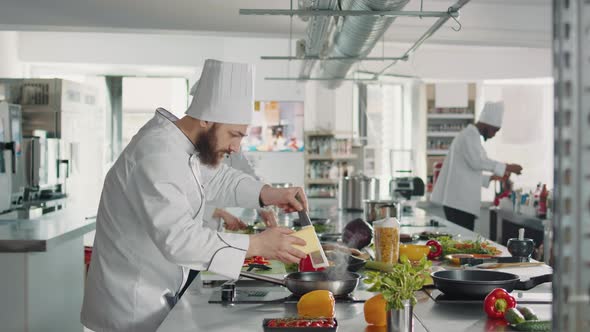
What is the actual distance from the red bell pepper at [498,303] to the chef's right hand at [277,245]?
0.57m

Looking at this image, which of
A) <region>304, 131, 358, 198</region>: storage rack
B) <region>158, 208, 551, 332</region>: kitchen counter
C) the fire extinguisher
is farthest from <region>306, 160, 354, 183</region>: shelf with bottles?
<region>158, 208, 551, 332</region>: kitchen counter

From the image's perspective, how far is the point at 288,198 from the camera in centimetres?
295

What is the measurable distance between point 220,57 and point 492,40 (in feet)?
12.9

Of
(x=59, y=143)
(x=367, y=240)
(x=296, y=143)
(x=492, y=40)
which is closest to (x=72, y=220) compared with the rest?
(x=367, y=240)

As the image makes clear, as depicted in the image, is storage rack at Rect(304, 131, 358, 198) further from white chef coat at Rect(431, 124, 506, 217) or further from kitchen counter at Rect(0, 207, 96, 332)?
kitchen counter at Rect(0, 207, 96, 332)

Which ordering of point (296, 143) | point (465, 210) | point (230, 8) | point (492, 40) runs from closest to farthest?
point (465, 210) < point (230, 8) < point (492, 40) < point (296, 143)

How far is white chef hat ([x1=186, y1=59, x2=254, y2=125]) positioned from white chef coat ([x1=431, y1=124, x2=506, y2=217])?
4151 millimetres

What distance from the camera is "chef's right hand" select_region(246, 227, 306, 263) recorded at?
2170 mm

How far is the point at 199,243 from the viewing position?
2.12 m

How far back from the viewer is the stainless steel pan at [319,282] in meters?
2.17

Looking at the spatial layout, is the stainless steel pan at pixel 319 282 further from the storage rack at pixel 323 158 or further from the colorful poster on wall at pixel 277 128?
the colorful poster on wall at pixel 277 128

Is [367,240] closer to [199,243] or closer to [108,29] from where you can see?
[199,243]

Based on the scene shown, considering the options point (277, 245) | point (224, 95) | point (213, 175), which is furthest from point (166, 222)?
point (213, 175)

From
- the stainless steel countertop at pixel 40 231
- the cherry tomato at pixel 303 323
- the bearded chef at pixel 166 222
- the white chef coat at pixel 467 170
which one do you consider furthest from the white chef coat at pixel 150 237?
the white chef coat at pixel 467 170
